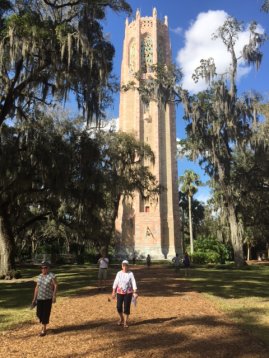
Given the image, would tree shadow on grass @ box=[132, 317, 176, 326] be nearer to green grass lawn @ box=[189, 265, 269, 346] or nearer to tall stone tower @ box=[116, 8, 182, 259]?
green grass lawn @ box=[189, 265, 269, 346]

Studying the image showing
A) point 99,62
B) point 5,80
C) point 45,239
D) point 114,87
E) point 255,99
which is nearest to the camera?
point 99,62

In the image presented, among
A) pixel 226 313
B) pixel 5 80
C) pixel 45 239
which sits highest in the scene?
pixel 5 80

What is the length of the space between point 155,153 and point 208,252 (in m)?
13.9

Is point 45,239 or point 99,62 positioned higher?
point 99,62

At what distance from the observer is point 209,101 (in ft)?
94.7

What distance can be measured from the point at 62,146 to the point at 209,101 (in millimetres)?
13870

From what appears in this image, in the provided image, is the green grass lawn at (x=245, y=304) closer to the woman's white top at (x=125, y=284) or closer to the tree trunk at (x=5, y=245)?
the woman's white top at (x=125, y=284)

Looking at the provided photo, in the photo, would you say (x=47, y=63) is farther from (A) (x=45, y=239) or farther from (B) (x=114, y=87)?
(A) (x=45, y=239)

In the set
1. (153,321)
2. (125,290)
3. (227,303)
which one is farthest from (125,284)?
(227,303)

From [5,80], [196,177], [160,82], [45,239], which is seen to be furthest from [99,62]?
[196,177]

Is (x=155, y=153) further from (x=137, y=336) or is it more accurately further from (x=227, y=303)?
(x=137, y=336)

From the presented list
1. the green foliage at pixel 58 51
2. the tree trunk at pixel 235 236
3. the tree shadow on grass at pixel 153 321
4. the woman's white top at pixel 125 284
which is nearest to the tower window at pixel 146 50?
the tree trunk at pixel 235 236

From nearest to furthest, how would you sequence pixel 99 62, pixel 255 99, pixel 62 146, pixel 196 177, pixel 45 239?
pixel 99 62 < pixel 62 146 < pixel 255 99 < pixel 45 239 < pixel 196 177

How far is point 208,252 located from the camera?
40.2 meters
